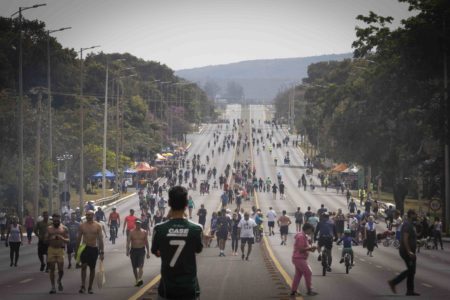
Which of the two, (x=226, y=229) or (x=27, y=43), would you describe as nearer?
(x=226, y=229)

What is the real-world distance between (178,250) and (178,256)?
0.06 metres

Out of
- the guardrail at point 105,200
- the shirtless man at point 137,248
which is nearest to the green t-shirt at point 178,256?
the shirtless man at point 137,248

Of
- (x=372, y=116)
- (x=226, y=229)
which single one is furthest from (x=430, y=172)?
(x=226, y=229)

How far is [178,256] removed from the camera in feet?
35.8

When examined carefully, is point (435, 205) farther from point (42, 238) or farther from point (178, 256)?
point (178, 256)

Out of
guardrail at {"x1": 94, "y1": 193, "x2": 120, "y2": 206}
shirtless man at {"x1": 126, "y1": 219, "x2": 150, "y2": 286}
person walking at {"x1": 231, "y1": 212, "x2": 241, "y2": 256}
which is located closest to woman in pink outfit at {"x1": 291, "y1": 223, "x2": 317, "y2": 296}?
shirtless man at {"x1": 126, "y1": 219, "x2": 150, "y2": 286}

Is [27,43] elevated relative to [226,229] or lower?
elevated

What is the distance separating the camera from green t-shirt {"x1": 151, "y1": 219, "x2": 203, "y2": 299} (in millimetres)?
10781

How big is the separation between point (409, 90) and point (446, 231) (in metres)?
12.1

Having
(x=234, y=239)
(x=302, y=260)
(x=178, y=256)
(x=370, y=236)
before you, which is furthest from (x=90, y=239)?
(x=370, y=236)

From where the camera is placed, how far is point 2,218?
181ft

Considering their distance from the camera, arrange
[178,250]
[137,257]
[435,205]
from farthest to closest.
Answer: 1. [435,205]
2. [137,257]
3. [178,250]

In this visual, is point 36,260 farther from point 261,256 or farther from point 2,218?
point 2,218

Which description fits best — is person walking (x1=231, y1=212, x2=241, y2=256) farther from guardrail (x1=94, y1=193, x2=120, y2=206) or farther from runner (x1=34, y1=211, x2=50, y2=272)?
guardrail (x1=94, y1=193, x2=120, y2=206)
